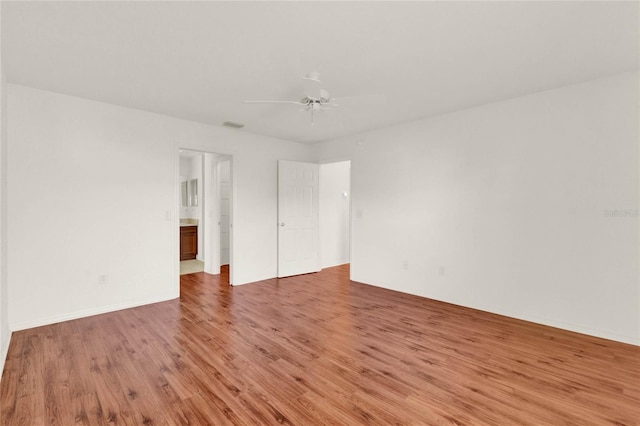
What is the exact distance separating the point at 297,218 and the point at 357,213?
1.24 metres

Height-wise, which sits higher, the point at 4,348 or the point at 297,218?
the point at 297,218

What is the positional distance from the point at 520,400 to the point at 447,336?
106 cm

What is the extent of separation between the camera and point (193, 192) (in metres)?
8.03

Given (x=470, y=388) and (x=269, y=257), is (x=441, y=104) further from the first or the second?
(x=269, y=257)

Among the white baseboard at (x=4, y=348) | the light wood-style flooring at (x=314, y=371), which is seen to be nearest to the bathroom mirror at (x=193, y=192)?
the light wood-style flooring at (x=314, y=371)

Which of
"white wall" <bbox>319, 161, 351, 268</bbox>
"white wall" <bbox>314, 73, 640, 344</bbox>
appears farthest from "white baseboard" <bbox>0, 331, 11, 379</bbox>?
"white wall" <bbox>319, 161, 351, 268</bbox>

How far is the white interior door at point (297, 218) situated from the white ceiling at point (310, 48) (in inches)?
89.7

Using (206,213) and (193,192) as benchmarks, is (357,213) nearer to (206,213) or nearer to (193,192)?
(206,213)

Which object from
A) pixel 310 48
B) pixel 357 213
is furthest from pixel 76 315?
pixel 357 213

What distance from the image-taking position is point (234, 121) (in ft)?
15.2

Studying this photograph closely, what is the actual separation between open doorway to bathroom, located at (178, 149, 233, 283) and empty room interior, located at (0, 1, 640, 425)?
99 centimetres

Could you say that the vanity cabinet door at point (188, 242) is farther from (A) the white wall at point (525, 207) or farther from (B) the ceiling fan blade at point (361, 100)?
(B) the ceiling fan blade at point (361, 100)

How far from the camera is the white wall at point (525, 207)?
3.09 metres

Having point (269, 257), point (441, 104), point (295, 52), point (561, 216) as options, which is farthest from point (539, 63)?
point (269, 257)
